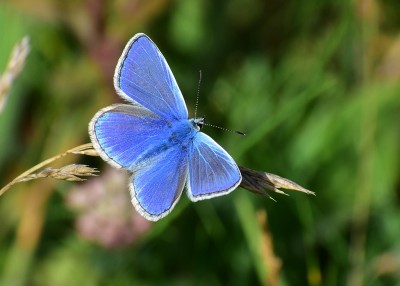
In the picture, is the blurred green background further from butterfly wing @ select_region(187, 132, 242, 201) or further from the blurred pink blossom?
butterfly wing @ select_region(187, 132, 242, 201)

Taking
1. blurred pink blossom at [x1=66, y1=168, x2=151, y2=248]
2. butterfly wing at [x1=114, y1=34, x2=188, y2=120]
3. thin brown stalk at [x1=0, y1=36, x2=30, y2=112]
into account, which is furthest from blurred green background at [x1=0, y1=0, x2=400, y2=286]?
thin brown stalk at [x1=0, y1=36, x2=30, y2=112]

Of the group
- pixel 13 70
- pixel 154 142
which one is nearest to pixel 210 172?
pixel 154 142

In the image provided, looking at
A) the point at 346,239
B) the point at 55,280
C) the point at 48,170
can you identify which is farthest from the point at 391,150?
the point at 48,170

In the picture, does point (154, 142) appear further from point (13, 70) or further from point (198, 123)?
point (13, 70)

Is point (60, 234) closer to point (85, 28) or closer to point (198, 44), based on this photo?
point (85, 28)

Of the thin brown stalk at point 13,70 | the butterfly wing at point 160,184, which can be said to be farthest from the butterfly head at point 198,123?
the thin brown stalk at point 13,70

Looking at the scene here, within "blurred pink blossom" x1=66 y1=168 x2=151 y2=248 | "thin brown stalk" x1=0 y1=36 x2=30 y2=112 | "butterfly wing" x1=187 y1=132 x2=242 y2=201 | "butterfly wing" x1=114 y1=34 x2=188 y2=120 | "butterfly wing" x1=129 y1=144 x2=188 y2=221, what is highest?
"thin brown stalk" x1=0 y1=36 x2=30 y2=112

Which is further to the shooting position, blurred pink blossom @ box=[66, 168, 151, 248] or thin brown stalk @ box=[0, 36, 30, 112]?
blurred pink blossom @ box=[66, 168, 151, 248]
